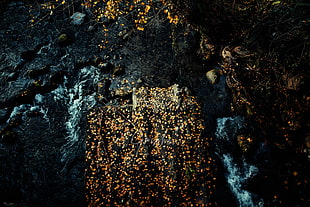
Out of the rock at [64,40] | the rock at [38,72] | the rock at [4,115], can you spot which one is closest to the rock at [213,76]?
the rock at [64,40]

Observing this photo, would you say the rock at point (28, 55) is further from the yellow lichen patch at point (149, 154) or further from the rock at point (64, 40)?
the yellow lichen patch at point (149, 154)

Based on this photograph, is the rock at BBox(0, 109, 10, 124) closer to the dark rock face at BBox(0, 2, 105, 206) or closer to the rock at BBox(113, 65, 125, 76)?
→ the dark rock face at BBox(0, 2, 105, 206)

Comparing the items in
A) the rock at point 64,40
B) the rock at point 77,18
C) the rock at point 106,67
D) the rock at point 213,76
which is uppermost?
the rock at point 77,18

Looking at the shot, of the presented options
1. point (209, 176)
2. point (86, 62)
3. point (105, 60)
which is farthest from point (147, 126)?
point (86, 62)

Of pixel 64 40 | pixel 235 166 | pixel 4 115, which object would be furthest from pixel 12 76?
pixel 235 166

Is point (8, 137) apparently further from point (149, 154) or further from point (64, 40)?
point (149, 154)
